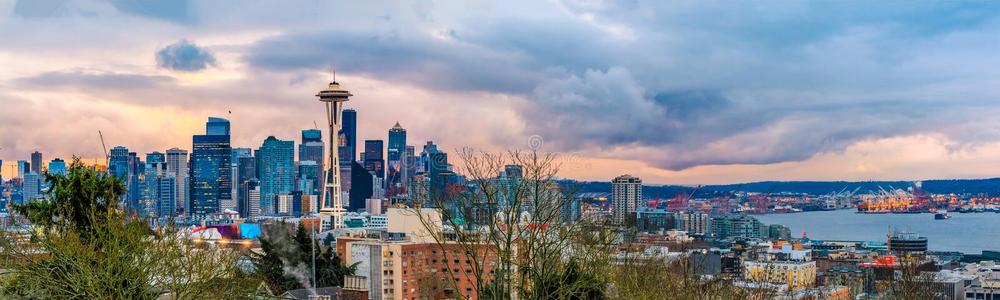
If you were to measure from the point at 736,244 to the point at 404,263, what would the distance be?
48354mm

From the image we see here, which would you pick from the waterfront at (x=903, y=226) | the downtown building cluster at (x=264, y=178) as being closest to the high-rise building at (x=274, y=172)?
the downtown building cluster at (x=264, y=178)

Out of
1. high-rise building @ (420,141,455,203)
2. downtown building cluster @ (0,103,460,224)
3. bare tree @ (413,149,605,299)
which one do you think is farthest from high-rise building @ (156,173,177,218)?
bare tree @ (413,149,605,299)

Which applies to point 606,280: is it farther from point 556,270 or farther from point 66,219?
point 66,219

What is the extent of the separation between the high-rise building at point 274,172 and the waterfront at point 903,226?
59.9 meters

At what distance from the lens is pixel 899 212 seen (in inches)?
5655

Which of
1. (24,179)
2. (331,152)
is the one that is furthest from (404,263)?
(24,179)

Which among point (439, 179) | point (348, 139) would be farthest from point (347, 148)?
point (439, 179)

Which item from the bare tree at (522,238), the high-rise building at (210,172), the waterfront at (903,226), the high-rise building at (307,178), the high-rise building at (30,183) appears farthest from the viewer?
the high-rise building at (307,178)

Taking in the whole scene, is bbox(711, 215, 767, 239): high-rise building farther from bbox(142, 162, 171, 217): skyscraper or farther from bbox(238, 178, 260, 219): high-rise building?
bbox(238, 178, 260, 219): high-rise building

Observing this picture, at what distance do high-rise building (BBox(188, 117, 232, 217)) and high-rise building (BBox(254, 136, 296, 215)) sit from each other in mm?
6323

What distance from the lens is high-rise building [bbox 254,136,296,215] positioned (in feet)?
457

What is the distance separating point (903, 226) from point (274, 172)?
250 ft

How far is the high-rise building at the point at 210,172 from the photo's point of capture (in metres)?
129

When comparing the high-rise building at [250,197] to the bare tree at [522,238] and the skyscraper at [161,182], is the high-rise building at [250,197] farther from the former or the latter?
the bare tree at [522,238]
